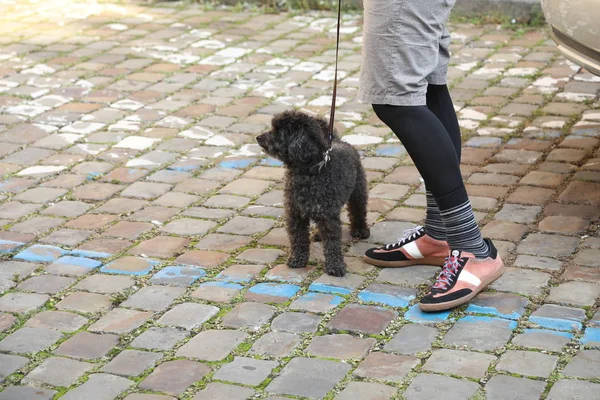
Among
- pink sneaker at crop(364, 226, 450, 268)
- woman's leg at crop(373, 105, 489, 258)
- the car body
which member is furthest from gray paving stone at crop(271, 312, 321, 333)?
the car body

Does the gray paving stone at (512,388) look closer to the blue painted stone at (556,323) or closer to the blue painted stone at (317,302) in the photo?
the blue painted stone at (556,323)

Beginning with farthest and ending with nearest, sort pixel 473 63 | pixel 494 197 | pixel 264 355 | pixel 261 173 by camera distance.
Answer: pixel 473 63, pixel 261 173, pixel 494 197, pixel 264 355

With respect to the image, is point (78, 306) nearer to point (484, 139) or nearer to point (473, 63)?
point (484, 139)

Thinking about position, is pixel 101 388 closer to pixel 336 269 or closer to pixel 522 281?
pixel 336 269

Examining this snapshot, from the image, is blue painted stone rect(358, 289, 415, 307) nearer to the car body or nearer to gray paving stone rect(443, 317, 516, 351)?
gray paving stone rect(443, 317, 516, 351)

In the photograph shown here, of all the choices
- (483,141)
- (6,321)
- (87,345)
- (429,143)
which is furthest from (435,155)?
(483,141)

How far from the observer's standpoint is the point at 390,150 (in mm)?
5695

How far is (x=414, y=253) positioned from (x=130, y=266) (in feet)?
4.36

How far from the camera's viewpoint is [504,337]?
357 cm

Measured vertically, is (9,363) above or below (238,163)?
above

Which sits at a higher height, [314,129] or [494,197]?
[314,129]

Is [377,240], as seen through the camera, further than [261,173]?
No

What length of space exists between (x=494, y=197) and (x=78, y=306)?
91.7 inches

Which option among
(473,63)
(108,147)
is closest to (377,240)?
(108,147)
